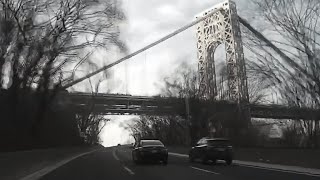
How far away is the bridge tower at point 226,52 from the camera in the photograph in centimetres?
3275

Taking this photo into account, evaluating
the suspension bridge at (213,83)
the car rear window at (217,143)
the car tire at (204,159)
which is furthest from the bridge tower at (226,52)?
the car tire at (204,159)

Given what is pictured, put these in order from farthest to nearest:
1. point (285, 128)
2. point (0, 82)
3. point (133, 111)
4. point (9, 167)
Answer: point (133, 111) < point (285, 128) < point (0, 82) < point (9, 167)

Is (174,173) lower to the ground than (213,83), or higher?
lower

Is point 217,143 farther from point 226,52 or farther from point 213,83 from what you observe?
point 213,83

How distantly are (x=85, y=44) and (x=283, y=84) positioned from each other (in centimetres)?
1729

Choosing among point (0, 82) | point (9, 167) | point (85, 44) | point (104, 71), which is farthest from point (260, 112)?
point (9, 167)

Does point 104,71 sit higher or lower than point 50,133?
higher

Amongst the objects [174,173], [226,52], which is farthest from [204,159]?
[226,52]

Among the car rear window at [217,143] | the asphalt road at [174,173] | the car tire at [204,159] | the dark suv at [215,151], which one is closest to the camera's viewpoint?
the asphalt road at [174,173]

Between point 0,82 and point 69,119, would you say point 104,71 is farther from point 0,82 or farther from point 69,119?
point 69,119

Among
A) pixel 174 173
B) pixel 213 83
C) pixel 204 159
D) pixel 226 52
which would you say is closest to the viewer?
pixel 174 173

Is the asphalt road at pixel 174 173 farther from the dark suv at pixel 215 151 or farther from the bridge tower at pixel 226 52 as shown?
the bridge tower at pixel 226 52

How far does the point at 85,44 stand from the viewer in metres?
40.0

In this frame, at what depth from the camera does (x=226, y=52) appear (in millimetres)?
42656
